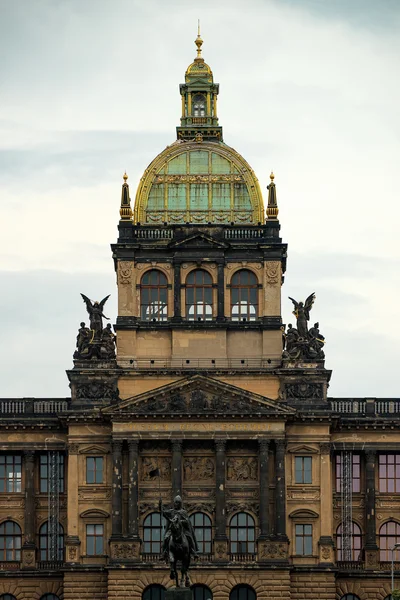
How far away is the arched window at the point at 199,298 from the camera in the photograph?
139500 mm

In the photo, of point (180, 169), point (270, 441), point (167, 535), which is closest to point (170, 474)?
point (270, 441)

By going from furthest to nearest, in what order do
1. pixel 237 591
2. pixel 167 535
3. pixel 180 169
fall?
pixel 180 169 → pixel 237 591 → pixel 167 535

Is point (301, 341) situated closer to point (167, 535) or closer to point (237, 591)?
point (237, 591)

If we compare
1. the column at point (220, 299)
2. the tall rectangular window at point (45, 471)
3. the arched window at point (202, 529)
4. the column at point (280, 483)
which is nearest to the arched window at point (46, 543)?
the tall rectangular window at point (45, 471)

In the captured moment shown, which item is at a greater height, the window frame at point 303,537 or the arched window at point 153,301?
the arched window at point 153,301

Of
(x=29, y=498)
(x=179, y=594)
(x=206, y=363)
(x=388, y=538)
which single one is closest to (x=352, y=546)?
(x=388, y=538)

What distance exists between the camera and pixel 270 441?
134750 mm

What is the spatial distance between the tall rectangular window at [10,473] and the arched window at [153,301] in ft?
36.4

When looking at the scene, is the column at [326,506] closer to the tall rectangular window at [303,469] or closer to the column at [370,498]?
the tall rectangular window at [303,469]

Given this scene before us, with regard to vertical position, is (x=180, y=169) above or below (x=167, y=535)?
above

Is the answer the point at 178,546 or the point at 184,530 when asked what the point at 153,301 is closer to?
the point at 184,530

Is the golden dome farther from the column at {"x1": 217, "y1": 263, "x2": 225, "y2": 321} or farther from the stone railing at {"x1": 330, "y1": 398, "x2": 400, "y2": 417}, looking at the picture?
the stone railing at {"x1": 330, "y1": 398, "x2": 400, "y2": 417}

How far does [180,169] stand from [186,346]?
11.0 m

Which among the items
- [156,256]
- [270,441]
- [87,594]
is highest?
[156,256]
